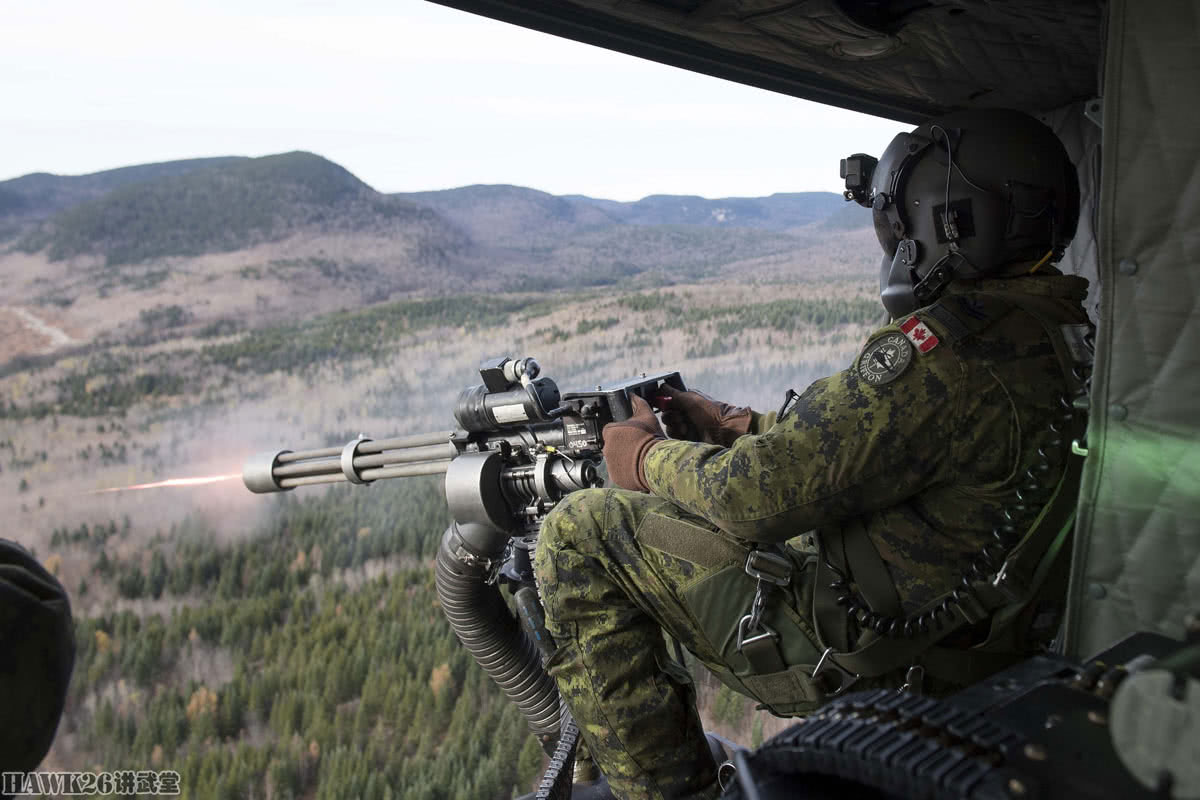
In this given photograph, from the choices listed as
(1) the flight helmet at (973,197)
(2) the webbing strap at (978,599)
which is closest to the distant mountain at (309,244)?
(1) the flight helmet at (973,197)

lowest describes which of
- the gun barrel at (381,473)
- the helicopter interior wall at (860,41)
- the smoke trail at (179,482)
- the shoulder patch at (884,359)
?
the smoke trail at (179,482)

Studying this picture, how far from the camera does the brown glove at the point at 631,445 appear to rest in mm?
2184

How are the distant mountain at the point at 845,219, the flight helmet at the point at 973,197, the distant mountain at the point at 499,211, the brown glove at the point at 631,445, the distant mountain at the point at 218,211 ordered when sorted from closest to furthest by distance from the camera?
the flight helmet at the point at 973,197
the brown glove at the point at 631,445
the distant mountain at the point at 218,211
the distant mountain at the point at 499,211
the distant mountain at the point at 845,219

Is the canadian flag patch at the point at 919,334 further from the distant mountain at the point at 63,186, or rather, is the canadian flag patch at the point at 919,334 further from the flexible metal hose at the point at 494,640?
the distant mountain at the point at 63,186

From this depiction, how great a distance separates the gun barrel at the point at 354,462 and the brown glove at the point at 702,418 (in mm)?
748

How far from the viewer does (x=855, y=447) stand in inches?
66.4

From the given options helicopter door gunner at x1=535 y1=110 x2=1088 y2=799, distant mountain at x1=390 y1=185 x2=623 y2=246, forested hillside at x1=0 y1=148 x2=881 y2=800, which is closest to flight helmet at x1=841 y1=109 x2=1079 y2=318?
helicopter door gunner at x1=535 y1=110 x2=1088 y2=799

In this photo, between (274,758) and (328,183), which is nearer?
(274,758)

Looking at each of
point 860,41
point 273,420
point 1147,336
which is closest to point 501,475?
point 273,420

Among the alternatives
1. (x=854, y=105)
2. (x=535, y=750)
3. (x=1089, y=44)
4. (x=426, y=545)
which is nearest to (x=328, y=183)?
(x=426, y=545)

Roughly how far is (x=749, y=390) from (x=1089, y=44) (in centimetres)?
230

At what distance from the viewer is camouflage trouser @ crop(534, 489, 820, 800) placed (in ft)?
6.66

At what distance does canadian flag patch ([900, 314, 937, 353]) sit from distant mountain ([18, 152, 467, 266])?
2.95 m

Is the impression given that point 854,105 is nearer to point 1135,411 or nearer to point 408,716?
point 1135,411
